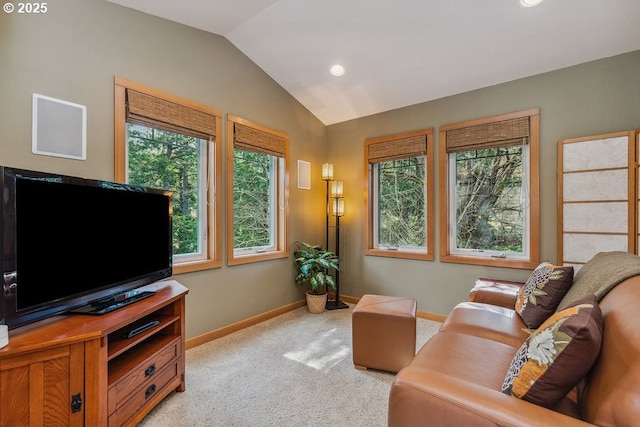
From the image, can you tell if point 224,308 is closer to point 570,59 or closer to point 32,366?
point 32,366

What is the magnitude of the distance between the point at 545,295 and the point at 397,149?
2.23m

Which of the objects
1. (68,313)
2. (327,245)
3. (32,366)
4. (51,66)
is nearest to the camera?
(32,366)

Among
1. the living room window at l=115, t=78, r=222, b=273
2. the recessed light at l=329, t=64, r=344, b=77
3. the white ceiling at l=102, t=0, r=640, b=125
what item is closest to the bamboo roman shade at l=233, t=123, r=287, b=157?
the living room window at l=115, t=78, r=222, b=273

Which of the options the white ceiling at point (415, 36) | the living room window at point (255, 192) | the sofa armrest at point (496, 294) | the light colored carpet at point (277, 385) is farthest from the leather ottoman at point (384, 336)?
the white ceiling at point (415, 36)

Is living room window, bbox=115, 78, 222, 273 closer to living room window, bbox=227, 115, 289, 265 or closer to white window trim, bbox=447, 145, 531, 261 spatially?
living room window, bbox=227, 115, 289, 265

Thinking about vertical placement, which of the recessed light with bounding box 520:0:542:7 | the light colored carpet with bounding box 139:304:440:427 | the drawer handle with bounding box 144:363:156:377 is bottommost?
the light colored carpet with bounding box 139:304:440:427

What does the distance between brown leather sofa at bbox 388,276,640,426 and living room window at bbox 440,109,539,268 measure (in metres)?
1.71

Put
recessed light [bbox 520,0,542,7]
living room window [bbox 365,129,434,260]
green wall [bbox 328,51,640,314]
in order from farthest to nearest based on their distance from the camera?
living room window [bbox 365,129,434,260] → green wall [bbox 328,51,640,314] → recessed light [bbox 520,0,542,7]

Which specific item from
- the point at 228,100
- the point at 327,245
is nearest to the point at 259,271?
the point at 327,245

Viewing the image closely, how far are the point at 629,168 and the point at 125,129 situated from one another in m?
4.04

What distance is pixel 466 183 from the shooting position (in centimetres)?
327

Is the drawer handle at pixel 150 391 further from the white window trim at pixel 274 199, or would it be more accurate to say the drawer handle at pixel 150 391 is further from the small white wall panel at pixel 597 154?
the small white wall panel at pixel 597 154

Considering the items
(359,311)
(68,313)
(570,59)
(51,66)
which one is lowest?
(359,311)

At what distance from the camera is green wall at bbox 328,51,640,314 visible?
2.49m
